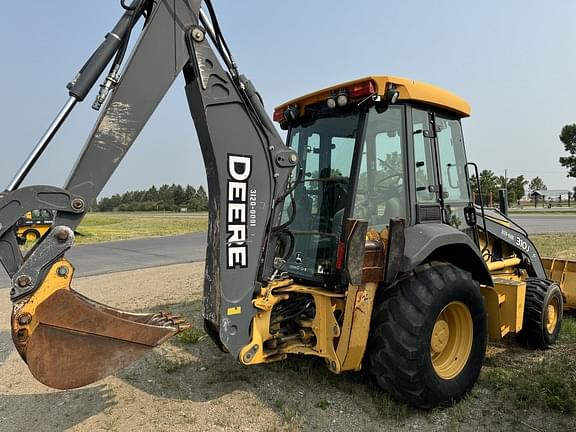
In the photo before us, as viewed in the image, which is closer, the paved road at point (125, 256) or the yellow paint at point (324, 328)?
the yellow paint at point (324, 328)

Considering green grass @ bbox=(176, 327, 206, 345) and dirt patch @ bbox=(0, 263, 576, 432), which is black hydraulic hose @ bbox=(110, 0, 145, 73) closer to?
dirt patch @ bbox=(0, 263, 576, 432)

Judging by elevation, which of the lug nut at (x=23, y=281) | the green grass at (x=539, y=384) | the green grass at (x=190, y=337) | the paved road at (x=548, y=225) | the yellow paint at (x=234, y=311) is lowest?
the paved road at (x=548, y=225)

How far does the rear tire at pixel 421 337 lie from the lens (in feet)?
10.8

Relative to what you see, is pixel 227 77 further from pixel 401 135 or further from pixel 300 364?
pixel 300 364

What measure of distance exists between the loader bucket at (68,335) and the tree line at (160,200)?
76691 mm

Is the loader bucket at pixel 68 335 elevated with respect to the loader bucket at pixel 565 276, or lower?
elevated

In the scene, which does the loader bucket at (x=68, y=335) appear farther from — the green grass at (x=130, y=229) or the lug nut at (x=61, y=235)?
the green grass at (x=130, y=229)

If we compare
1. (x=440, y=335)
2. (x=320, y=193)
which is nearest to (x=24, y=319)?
(x=320, y=193)

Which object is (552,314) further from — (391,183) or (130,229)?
(130,229)

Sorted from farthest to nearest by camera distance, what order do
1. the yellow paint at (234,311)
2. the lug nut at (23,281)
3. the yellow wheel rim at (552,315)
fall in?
the yellow wheel rim at (552,315), the yellow paint at (234,311), the lug nut at (23,281)

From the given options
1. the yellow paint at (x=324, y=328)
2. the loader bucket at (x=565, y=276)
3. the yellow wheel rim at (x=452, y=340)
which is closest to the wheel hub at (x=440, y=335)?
the yellow wheel rim at (x=452, y=340)

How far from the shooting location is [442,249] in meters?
3.87

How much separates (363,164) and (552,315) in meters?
3.12

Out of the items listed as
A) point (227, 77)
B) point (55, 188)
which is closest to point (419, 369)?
point (227, 77)
